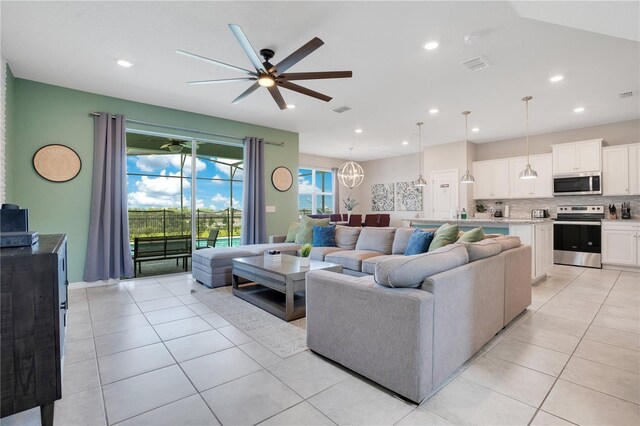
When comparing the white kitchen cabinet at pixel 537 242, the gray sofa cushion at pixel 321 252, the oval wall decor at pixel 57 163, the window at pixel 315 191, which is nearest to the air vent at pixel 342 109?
the gray sofa cushion at pixel 321 252

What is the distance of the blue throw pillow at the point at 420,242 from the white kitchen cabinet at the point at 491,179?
456cm

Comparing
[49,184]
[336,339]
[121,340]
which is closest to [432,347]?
[336,339]

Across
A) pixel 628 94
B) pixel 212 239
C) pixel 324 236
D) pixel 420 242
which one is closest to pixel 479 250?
pixel 420 242

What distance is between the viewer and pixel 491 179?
7.47 metres

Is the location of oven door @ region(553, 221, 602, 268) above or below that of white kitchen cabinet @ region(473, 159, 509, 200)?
below

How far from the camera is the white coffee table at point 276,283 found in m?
3.15

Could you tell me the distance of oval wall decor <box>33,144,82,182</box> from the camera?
13.7 feet

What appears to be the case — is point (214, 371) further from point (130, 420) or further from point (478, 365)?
point (478, 365)

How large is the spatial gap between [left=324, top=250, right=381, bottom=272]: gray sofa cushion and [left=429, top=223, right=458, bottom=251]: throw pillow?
3.43ft

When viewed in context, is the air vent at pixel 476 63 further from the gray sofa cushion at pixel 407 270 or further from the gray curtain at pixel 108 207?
the gray curtain at pixel 108 207

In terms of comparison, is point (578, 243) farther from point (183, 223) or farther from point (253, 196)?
point (183, 223)

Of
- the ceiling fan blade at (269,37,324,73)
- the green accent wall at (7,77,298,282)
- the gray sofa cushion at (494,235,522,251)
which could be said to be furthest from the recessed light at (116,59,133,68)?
the gray sofa cushion at (494,235,522,251)

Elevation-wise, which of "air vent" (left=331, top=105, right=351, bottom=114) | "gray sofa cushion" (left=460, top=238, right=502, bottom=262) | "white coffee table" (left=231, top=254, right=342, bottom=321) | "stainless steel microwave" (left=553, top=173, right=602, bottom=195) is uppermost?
"air vent" (left=331, top=105, right=351, bottom=114)

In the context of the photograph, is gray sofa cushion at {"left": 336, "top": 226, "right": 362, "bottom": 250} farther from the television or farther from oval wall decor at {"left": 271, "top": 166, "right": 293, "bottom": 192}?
the television
